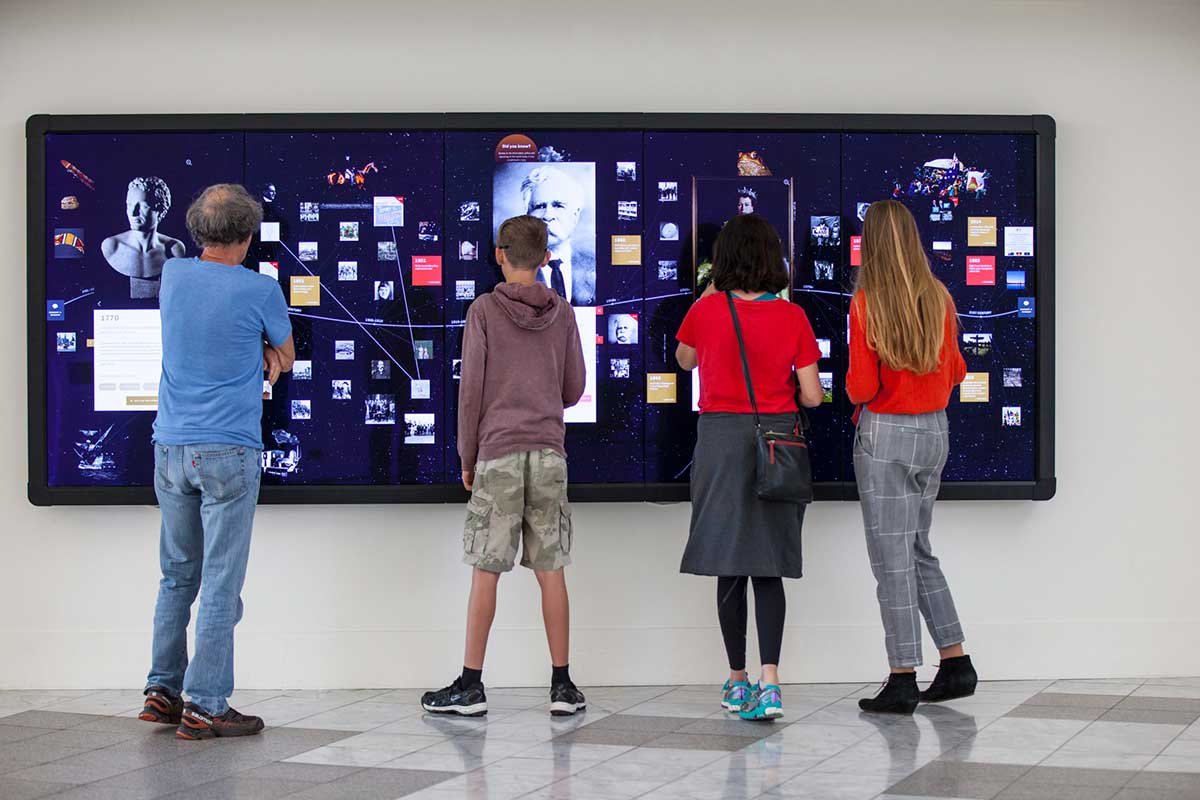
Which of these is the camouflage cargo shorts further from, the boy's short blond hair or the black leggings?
the boy's short blond hair

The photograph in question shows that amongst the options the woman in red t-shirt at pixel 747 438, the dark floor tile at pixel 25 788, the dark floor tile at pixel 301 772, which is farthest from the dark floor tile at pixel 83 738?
the woman in red t-shirt at pixel 747 438

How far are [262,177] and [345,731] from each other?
7.23 ft

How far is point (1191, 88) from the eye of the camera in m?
5.73

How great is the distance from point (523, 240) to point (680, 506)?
1336mm

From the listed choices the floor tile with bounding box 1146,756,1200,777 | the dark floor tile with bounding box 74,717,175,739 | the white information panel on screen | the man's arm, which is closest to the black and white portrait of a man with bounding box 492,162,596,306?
the man's arm

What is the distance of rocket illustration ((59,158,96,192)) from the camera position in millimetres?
5465

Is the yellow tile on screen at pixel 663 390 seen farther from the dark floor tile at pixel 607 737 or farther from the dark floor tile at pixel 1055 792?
the dark floor tile at pixel 1055 792

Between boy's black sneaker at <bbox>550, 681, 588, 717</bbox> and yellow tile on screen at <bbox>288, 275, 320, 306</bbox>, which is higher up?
yellow tile on screen at <bbox>288, 275, 320, 306</bbox>

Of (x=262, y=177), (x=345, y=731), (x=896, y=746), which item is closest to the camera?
(x=896, y=746)

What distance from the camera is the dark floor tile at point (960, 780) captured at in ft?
12.6

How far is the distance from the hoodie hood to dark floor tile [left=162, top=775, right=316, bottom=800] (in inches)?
69.2

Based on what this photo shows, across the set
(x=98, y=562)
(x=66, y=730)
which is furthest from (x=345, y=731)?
(x=98, y=562)

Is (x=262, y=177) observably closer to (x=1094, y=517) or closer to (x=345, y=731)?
(x=345, y=731)

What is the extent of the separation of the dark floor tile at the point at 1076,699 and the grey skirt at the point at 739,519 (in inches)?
45.3
